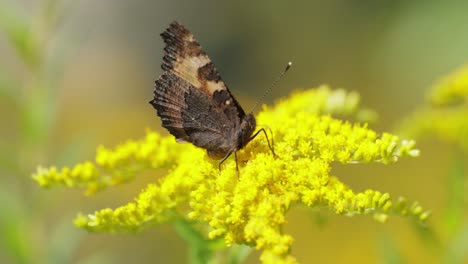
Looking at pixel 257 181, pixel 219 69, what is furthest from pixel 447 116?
pixel 219 69

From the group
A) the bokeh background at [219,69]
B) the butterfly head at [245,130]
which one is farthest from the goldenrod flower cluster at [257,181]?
the bokeh background at [219,69]

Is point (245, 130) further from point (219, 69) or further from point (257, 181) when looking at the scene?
point (219, 69)

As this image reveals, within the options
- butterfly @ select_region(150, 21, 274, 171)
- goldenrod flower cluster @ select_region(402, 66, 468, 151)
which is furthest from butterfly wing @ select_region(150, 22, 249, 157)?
goldenrod flower cluster @ select_region(402, 66, 468, 151)

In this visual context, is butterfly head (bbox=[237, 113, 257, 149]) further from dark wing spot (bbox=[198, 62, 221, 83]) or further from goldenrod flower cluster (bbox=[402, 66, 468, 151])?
goldenrod flower cluster (bbox=[402, 66, 468, 151])

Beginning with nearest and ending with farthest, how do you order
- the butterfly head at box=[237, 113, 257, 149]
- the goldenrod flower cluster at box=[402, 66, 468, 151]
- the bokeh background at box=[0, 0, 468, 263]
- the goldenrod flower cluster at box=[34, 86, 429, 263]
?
the goldenrod flower cluster at box=[34, 86, 429, 263], the butterfly head at box=[237, 113, 257, 149], the goldenrod flower cluster at box=[402, 66, 468, 151], the bokeh background at box=[0, 0, 468, 263]

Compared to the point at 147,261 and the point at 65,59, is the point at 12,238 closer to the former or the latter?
the point at 65,59

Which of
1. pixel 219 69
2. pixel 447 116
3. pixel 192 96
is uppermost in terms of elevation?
pixel 219 69

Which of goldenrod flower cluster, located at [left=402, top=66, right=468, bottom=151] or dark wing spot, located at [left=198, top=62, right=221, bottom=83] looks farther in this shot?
goldenrod flower cluster, located at [left=402, top=66, right=468, bottom=151]
